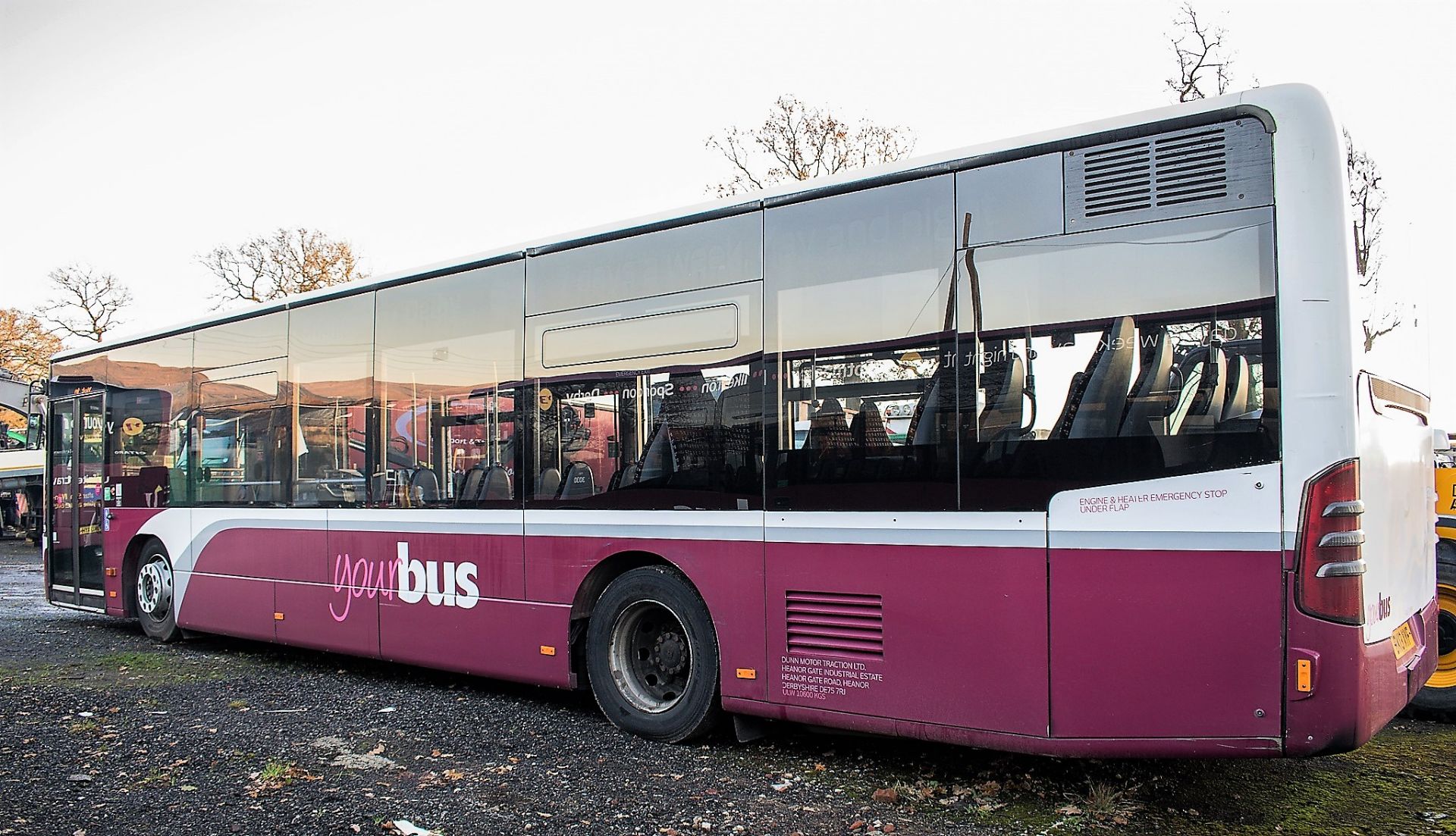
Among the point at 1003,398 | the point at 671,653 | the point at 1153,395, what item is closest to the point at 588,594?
the point at 671,653

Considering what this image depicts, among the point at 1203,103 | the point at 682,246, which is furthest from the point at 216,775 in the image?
the point at 1203,103

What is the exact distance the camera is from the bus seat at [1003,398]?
5.18 m

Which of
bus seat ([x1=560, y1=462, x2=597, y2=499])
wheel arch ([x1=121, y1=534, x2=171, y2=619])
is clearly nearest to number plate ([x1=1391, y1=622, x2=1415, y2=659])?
bus seat ([x1=560, y1=462, x2=597, y2=499])

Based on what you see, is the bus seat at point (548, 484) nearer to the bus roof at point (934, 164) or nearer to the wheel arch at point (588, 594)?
the wheel arch at point (588, 594)

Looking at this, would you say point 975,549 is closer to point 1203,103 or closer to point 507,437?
point 1203,103

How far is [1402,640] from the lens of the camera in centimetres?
505

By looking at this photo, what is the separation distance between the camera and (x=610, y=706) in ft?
22.3

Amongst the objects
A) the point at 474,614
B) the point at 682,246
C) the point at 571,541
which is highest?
the point at 682,246

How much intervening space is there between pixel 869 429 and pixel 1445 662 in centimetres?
413

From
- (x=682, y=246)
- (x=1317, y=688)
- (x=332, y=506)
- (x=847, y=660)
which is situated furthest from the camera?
(x=332, y=506)

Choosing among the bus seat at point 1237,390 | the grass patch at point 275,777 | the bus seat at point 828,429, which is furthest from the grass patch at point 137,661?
the bus seat at point 1237,390

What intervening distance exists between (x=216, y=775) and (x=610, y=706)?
2.15 metres

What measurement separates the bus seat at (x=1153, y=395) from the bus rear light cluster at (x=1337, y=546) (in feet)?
2.09

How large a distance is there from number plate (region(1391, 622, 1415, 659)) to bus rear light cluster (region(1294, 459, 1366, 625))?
0.62 meters
